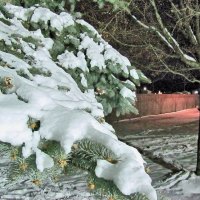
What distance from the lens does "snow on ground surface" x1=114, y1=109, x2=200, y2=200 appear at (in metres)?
7.22

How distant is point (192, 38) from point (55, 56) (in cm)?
557

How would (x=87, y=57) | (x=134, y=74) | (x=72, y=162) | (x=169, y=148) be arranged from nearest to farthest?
(x=72, y=162) → (x=87, y=57) → (x=134, y=74) → (x=169, y=148)

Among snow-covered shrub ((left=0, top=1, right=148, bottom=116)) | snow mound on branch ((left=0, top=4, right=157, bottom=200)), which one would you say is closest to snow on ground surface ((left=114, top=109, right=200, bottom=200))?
snow mound on branch ((left=0, top=4, right=157, bottom=200))

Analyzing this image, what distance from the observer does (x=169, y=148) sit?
11391mm

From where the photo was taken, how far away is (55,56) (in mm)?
4781

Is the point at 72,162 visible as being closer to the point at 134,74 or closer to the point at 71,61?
the point at 71,61

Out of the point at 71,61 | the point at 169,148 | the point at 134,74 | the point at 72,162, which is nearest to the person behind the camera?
the point at 72,162

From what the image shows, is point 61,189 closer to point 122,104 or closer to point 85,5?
point 122,104

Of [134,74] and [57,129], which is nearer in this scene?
[57,129]

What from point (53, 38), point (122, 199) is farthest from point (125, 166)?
point (53, 38)

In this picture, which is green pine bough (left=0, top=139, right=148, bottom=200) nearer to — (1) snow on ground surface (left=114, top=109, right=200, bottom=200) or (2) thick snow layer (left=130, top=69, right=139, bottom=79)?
(1) snow on ground surface (left=114, top=109, right=200, bottom=200)

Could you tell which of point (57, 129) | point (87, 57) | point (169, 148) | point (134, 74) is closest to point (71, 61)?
point (87, 57)

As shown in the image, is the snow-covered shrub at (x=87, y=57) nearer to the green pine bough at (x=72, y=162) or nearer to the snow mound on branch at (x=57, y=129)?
the snow mound on branch at (x=57, y=129)

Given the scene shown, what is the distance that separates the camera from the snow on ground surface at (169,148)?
722 centimetres
